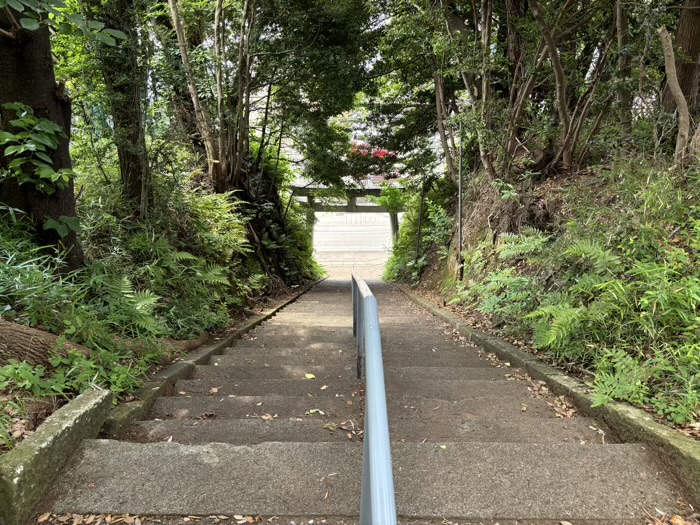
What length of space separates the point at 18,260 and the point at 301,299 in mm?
7596

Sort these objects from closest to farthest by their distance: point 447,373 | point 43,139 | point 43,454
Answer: point 43,454, point 43,139, point 447,373

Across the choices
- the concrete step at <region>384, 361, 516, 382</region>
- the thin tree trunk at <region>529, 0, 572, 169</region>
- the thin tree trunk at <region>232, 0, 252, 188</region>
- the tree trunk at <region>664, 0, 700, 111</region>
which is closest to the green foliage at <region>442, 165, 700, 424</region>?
the concrete step at <region>384, 361, 516, 382</region>

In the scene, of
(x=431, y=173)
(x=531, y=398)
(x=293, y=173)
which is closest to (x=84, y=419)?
(x=531, y=398)

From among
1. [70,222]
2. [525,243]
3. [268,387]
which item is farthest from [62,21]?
[525,243]

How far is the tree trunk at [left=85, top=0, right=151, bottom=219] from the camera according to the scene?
14.8 ft

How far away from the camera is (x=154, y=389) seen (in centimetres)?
289

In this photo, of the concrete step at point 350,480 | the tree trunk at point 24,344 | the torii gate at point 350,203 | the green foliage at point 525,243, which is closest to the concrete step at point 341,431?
the concrete step at point 350,480

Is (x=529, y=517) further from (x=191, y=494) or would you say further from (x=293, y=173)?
(x=293, y=173)

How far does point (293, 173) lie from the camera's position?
44.8 ft

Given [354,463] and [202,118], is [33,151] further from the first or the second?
[202,118]

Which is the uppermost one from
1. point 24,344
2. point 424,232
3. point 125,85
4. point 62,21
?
point 125,85

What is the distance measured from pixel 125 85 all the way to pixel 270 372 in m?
3.40

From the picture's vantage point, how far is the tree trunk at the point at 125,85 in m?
4.50

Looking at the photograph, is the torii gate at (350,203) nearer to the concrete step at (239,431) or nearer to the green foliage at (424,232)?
the green foliage at (424,232)
